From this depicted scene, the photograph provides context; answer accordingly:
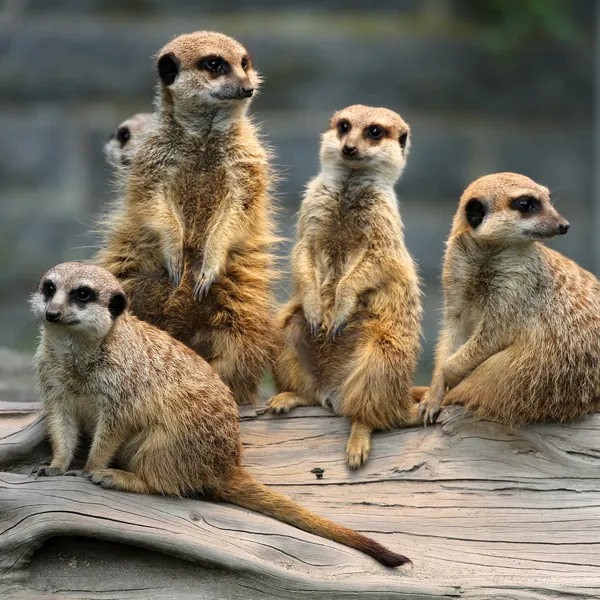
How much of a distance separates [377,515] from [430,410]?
1.87 ft

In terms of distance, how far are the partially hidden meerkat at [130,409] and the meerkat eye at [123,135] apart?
189 cm

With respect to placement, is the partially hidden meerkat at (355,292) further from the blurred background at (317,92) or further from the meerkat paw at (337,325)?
the blurred background at (317,92)

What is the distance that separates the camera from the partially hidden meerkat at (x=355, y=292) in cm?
482

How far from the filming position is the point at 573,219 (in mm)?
8859

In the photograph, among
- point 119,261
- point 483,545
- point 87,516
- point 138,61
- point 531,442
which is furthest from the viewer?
point 138,61


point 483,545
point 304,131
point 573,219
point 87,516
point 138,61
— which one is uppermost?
point 138,61

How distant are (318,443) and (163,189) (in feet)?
Result: 4.30

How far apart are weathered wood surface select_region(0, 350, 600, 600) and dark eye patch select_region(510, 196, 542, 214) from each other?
916mm

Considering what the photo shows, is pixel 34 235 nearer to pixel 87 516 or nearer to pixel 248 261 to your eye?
pixel 248 261

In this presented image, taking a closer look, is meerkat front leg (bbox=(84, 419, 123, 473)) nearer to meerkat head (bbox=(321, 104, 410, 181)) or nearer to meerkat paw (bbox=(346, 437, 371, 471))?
meerkat paw (bbox=(346, 437, 371, 471))

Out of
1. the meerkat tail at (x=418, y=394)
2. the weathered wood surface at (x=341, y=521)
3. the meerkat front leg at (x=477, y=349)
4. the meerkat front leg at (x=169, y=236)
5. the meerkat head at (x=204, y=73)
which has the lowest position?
the weathered wood surface at (x=341, y=521)

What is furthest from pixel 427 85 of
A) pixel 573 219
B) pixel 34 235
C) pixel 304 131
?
A: pixel 34 235

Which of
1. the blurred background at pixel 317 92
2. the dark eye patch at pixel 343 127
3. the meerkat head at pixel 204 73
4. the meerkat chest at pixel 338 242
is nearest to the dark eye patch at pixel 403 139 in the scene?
the dark eye patch at pixel 343 127

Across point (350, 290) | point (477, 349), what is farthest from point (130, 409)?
point (477, 349)
